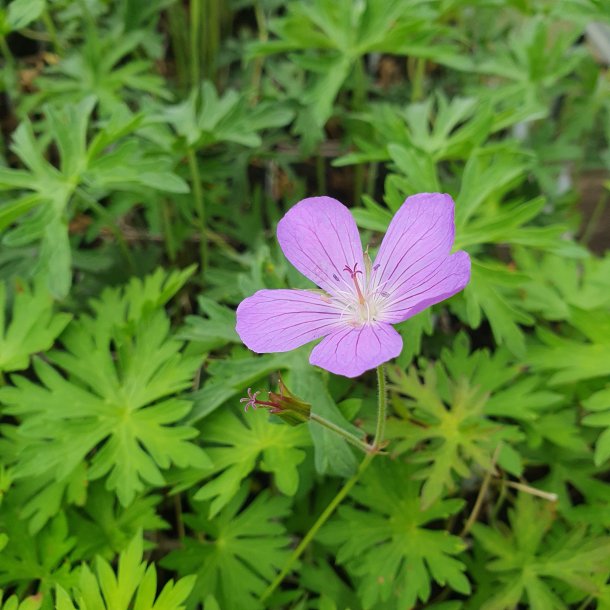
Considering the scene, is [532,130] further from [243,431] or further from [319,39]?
[243,431]

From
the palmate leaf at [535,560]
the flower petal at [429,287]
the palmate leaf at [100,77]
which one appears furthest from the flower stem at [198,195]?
the palmate leaf at [535,560]

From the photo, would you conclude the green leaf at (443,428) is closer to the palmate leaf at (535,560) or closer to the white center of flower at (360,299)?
the palmate leaf at (535,560)

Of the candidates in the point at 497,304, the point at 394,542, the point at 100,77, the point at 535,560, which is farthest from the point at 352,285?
the point at 100,77

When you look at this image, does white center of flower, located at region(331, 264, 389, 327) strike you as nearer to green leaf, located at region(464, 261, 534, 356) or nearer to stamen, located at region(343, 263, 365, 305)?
stamen, located at region(343, 263, 365, 305)

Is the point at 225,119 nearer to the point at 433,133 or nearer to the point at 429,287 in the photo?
the point at 433,133

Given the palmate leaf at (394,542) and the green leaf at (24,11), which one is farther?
the green leaf at (24,11)

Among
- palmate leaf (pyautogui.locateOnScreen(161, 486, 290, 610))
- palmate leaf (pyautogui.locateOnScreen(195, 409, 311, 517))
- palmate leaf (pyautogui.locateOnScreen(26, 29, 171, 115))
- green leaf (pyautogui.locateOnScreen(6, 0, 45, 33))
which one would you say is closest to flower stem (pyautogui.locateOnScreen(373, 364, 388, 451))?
palmate leaf (pyautogui.locateOnScreen(195, 409, 311, 517))

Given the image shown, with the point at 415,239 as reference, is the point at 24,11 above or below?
above
